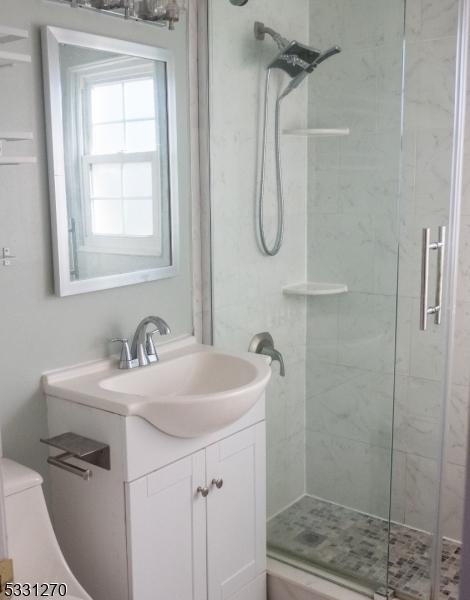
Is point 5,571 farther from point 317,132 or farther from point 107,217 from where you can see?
point 317,132

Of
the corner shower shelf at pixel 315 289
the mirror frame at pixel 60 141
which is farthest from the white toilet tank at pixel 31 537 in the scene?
the corner shower shelf at pixel 315 289

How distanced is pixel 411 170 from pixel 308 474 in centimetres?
127

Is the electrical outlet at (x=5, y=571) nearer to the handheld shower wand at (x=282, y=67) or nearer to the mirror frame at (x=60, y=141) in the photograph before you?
the mirror frame at (x=60, y=141)

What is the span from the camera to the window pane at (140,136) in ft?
7.38

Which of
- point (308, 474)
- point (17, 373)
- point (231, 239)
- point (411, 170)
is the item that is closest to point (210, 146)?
point (231, 239)

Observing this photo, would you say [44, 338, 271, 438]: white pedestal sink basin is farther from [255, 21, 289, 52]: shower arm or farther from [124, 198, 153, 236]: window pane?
[255, 21, 289, 52]: shower arm

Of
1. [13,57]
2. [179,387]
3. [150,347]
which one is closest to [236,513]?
[179,387]

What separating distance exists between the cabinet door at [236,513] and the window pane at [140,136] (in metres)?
1.01

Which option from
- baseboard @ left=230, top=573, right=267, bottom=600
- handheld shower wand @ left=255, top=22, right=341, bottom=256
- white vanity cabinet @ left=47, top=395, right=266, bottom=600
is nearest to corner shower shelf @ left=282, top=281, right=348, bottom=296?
handheld shower wand @ left=255, top=22, right=341, bottom=256

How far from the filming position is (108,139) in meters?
2.17

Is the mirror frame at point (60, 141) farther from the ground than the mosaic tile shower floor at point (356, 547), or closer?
farther from the ground

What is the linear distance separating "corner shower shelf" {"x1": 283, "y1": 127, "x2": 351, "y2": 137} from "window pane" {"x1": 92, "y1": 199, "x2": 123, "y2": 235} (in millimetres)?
732

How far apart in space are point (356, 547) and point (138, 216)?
1432mm

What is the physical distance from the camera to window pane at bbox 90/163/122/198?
2143 millimetres
